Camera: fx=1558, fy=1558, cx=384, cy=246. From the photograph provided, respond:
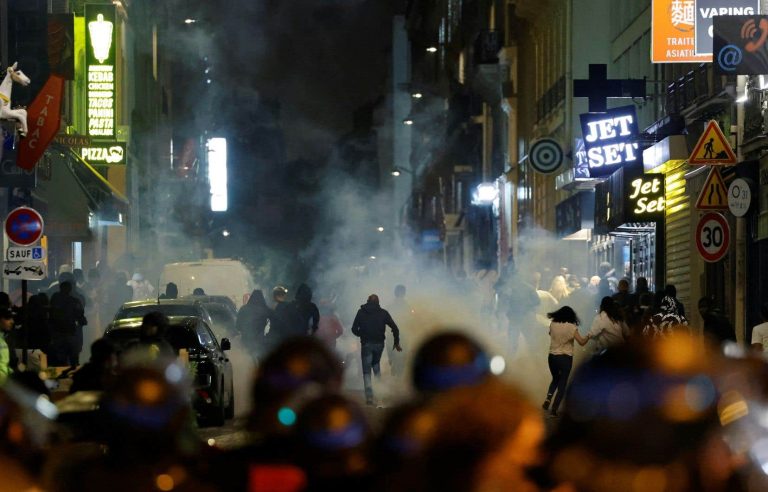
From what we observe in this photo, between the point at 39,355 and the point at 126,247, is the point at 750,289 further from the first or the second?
the point at 126,247

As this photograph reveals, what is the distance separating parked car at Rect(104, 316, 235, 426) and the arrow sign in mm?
8520

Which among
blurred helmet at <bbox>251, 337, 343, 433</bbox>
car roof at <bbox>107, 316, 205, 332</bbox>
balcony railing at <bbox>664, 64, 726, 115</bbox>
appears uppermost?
balcony railing at <bbox>664, 64, 726, 115</bbox>

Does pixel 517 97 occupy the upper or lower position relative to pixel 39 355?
upper

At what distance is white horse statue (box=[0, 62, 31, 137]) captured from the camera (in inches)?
956

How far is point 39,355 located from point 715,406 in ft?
49.1

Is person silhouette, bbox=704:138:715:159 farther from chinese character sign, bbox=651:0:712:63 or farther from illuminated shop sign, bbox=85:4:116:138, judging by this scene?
illuminated shop sign, bbox=85:4:116:138

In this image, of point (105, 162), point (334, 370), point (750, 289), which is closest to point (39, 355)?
point (750, 289)

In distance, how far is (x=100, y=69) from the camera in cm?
3556

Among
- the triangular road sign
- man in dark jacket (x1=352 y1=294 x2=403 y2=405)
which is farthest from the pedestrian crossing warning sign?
man in dark jacket (x1=352 y1=294 x2=403 y2=405)

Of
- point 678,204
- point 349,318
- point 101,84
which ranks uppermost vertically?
point 101,84

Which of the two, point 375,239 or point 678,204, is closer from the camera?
point 678,204

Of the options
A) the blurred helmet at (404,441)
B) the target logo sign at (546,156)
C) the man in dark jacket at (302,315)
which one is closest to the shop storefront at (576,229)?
the target logo sign at (546,156)

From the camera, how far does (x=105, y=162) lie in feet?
115

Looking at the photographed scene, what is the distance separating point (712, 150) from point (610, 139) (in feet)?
34.3
